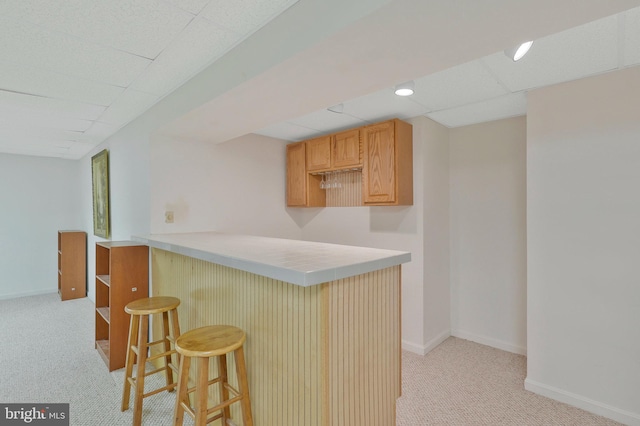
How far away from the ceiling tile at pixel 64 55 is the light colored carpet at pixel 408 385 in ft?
7.75

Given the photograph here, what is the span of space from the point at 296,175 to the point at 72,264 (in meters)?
4.05

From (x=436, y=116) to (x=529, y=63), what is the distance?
1.21 metres

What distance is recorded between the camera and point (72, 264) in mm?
5203

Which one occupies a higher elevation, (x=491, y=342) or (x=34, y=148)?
(x=34, y=148)

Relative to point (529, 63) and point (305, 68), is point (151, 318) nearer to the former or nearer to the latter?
point (305, 68)

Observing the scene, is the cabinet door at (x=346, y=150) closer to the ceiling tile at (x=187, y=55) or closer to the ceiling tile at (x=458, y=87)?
the ceiling tile at (x=458, y=87)

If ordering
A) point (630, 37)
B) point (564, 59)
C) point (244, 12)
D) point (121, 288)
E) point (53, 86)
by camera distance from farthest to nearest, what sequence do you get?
point (121, 288)
point (53, 86)
point (564, 59)
point (630, 37)
point (244, 12)

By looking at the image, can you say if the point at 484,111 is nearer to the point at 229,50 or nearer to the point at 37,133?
the point at 229,50

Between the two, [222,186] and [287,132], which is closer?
[222,186]

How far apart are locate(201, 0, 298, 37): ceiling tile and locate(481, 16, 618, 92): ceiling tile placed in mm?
1393

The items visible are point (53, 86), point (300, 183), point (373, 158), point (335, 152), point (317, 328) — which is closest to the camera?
point (317, 328)

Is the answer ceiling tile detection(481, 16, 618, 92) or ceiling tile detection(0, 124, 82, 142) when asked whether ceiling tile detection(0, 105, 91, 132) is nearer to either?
ceiling tile detection(0, 124, 82, 142)

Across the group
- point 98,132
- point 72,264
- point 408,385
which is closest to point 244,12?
point 408,385

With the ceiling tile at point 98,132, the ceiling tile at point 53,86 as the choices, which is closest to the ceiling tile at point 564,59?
the ceiling tile at point 53,86
